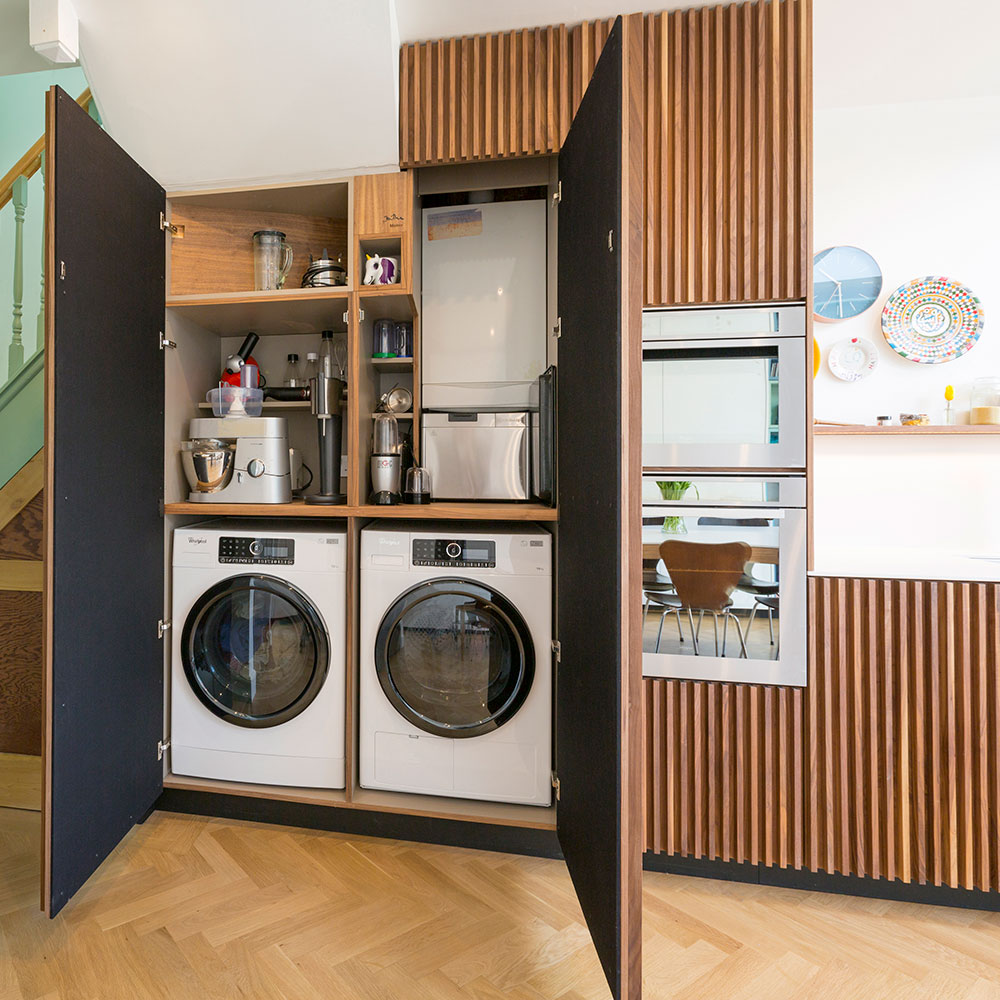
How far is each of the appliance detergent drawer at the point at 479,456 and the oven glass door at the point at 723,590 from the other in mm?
564

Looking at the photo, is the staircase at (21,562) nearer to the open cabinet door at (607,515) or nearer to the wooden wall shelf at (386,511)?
the wooden wall shelf at (386,511)

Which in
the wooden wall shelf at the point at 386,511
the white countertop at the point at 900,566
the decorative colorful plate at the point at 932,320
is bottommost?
the white countertop at the point at 900,566

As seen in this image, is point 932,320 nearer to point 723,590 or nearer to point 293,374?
point 723,590

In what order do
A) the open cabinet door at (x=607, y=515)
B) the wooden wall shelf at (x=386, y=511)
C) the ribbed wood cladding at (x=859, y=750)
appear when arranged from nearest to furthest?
the open cabinet door at (x=607, y=515) < the ribbed wood cladding at (x=859, y=750) < the wooden wall shelf at (x=386, y=511)

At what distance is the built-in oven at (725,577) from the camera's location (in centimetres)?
168

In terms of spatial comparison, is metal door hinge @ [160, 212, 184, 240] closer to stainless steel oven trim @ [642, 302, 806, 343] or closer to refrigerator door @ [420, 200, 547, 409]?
refrigerator door @ [420, 200, 547, 409]

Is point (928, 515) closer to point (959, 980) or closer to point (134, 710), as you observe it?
point (959, 980)

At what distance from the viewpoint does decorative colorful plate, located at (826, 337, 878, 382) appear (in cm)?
230

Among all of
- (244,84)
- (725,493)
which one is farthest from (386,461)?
(244,84)

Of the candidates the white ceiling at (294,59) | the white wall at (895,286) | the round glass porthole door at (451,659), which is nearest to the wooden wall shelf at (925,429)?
the white wall at (895,286)

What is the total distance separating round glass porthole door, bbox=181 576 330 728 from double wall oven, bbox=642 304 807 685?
1177 millimetres

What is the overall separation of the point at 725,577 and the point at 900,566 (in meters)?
0.54

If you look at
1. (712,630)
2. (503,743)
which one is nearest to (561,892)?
(503,743)

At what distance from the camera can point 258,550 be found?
200 centimetres
